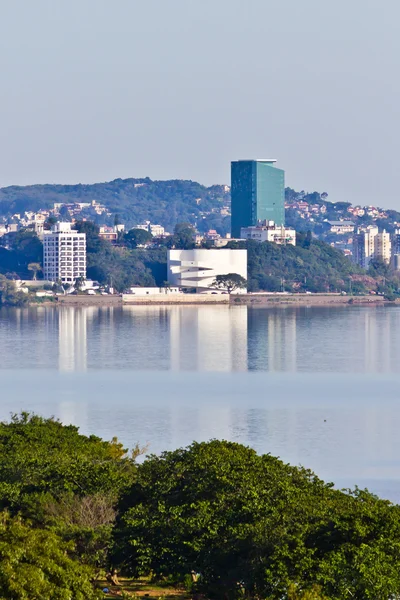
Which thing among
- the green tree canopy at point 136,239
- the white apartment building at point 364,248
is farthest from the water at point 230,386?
the white apartment building at point 364,248

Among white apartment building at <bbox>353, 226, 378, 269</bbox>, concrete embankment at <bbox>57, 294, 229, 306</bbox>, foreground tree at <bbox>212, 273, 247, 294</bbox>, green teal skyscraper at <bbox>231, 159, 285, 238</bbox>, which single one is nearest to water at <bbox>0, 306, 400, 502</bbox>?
concrete embankment at <bbox>57, 294, 229, 306</bbox>

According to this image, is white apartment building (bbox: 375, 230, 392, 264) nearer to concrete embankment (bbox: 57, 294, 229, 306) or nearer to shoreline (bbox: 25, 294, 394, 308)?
shoreline (bbox: 25, 294, 394, 308)

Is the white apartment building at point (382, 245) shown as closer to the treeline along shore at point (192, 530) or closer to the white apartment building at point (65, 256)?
the white apartment building at point (65, 256)

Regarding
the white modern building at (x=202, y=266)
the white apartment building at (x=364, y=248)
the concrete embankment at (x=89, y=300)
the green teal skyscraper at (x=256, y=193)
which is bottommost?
the concrete embankment at (x=89, y=300)

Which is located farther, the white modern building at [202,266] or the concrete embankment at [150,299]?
the white modern building at [202,266]

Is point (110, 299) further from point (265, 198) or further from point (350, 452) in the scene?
point (350, 452)

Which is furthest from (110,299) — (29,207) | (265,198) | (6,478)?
(29,207)
